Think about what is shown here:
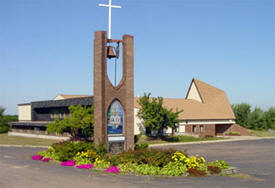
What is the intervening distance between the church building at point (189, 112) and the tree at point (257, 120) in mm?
7981

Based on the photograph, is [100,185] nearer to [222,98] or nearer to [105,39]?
[105,39]

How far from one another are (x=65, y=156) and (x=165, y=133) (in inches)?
1168

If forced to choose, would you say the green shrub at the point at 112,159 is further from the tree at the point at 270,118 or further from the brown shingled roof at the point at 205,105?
the tree at the point at 270,118

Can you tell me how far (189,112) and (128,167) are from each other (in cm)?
3860

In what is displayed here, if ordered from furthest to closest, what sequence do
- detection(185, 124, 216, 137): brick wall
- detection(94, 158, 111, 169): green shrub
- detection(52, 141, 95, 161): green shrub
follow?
detection(185, 124, 216, 137): brick wall, detection(52, 141, 95, 161): green shrub, detection(94, 158, 111, 169): green shrub

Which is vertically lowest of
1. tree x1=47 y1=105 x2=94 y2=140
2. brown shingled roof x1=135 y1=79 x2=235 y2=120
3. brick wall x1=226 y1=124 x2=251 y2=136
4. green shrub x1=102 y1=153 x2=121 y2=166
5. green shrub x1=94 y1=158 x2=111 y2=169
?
green shrub x1=94 y1=158 x2=111 y2=169

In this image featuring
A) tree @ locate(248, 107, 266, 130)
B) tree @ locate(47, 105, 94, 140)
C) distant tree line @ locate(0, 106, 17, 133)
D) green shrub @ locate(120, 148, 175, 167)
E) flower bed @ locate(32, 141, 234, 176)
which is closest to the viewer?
flower bed @ locate(32, 141, 234, 176)

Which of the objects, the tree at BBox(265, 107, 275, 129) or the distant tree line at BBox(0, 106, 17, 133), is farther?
the distant tree line at BBox(0, 106, 17, 133)

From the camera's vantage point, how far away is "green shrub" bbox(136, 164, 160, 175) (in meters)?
19.1

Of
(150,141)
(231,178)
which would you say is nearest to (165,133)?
(150,141)

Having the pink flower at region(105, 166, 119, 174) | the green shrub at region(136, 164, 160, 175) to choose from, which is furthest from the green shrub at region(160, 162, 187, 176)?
the pink flower at region(105, 166, 119, 174)

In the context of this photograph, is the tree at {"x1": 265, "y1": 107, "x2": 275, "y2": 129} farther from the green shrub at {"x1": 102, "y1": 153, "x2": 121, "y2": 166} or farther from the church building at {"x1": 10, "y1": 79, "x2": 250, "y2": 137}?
the green shrub at {"x1": 102, "y1": 153, "x2": 121, "y2": 166}

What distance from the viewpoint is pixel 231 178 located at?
18.4 metres

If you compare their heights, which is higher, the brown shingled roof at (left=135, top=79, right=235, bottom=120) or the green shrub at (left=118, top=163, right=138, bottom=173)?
the brown shingled roof at (left=135, top=79, right=235, bottom=120)
